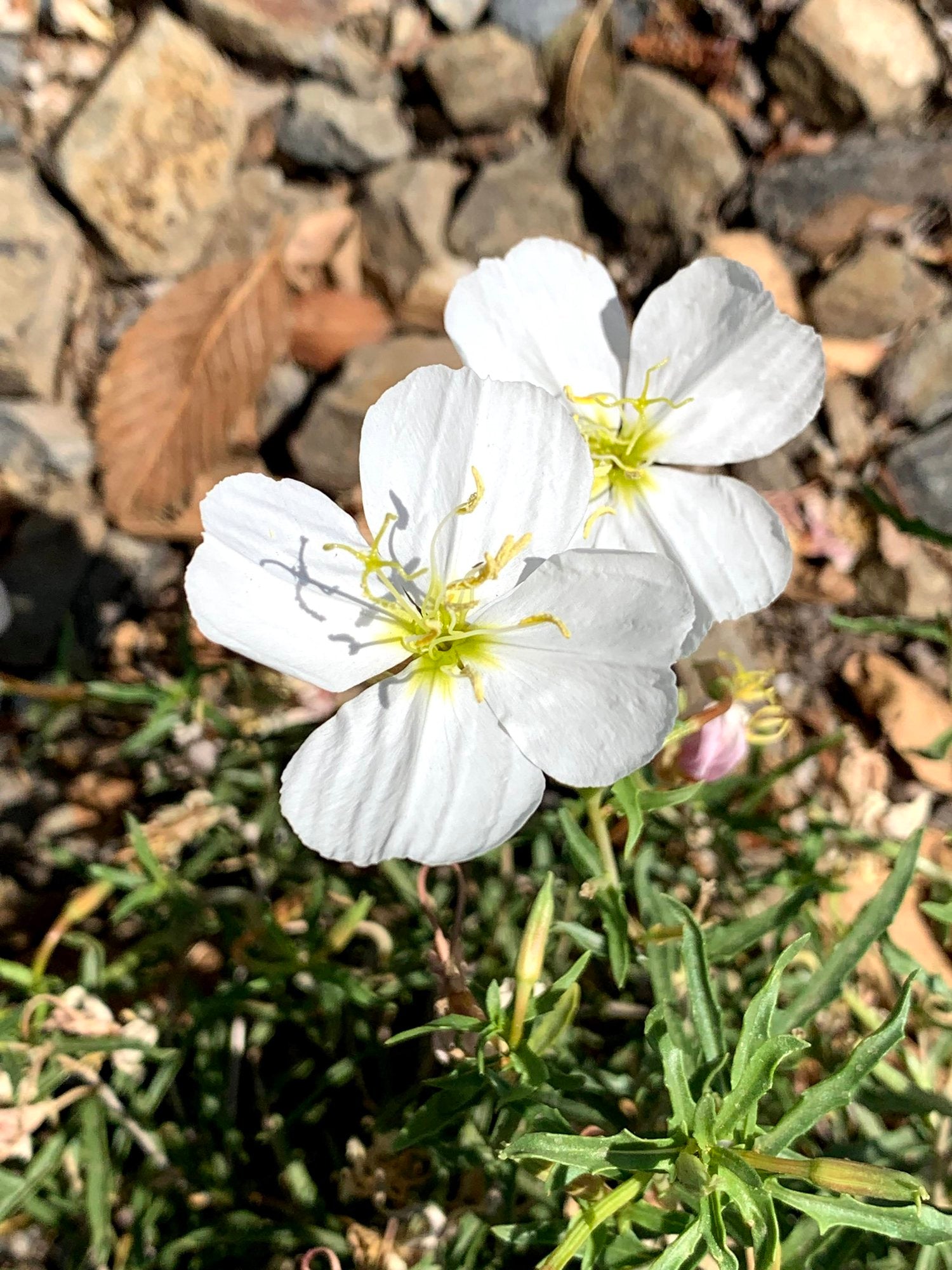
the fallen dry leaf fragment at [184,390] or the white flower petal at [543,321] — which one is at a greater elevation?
the white flower petal at [543,321]

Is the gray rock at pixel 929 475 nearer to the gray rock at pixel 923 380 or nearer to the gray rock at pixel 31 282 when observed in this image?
the gray rock at pixel 923 380

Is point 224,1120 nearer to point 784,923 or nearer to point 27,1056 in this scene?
point 27,1056

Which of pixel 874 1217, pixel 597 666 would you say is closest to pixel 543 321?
pixel 597 666

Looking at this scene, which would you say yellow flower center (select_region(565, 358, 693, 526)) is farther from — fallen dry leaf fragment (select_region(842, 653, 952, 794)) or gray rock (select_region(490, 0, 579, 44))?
gray rock (select_region(490, 0, 579, 44))

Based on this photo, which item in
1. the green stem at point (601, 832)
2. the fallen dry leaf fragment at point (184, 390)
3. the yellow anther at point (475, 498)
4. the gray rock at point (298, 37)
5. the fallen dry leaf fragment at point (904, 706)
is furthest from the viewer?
the gray rock at point (298, 37)

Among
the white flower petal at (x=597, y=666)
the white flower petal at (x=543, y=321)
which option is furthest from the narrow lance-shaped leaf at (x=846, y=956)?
the white flower petal at (x=543, y=321)

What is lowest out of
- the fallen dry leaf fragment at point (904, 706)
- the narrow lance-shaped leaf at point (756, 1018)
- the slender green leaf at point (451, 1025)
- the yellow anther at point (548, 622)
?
A: the fallen dry leaf fragment at point (904, 706)

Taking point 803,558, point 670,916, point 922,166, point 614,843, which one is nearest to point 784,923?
point 670,916
